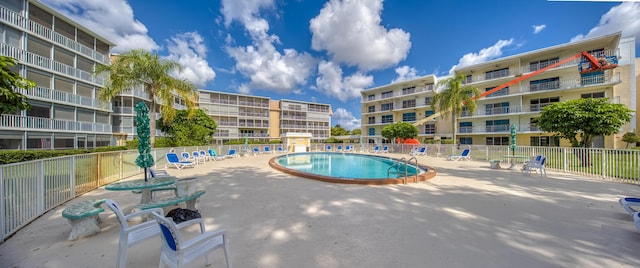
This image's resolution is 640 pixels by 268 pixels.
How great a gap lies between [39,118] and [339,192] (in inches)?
1014

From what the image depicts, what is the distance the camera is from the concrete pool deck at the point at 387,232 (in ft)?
8.89

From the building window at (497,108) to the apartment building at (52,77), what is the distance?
126 ft

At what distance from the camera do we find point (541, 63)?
2439 cm

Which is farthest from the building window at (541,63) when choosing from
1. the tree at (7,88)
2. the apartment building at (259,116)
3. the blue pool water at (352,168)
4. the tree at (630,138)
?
the apartment building at (259,116)

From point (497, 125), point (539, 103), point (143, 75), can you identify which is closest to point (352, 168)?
point (143, 75)

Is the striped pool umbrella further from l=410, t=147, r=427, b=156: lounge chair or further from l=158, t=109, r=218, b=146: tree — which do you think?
l=410, t=147, r=427, b=156: lounge chair

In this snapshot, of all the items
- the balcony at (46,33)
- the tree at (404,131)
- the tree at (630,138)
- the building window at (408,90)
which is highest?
the balcony at (46,33)

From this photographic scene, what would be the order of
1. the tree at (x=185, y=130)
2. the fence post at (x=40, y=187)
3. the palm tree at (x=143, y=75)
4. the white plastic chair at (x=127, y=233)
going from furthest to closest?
1. the tree at (x=185, y=130)
2. the palm tree at (x=143, y=75)
3. the fence post at (x=40, y=187)
4. the white plastic chair at (x=127, y=233)

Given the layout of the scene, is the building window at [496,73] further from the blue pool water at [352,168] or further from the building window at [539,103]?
the blue pool water at [352,168]

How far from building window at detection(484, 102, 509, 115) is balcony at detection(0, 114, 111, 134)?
1768 inches

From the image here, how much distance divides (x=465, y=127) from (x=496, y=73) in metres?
7.67

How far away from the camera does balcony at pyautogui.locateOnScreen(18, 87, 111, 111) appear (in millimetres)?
16562

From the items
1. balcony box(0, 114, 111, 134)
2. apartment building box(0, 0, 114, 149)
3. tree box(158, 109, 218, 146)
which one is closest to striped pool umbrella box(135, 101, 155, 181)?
apartment building box(0, 0, 114, 149)

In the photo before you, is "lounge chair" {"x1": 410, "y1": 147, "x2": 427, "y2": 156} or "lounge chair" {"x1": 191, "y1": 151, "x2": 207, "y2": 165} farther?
"lounge chair" {"x1": 410, "y1": 147, "x2": 427, "y2": 156}
